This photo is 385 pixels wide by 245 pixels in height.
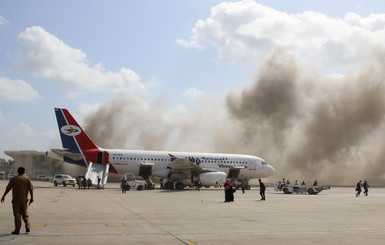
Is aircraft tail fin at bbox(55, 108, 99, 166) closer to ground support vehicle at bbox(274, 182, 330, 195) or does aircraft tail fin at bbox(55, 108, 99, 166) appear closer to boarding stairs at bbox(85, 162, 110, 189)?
boarding stairs at bbox(85, 162, 110, 189)

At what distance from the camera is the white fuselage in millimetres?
41500

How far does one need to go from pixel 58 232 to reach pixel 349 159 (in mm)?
64967

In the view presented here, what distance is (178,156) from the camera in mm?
43344

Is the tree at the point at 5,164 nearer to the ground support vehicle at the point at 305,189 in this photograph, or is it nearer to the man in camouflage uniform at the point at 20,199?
the ground support vehicle at the point at 305,189

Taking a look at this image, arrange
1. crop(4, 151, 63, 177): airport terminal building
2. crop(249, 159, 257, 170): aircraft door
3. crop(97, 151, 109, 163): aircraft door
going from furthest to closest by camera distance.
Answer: crop(4, 151, 63, 177): airport terminal building, crop(249, 159, 257, 170): aircraft door, crop(97, 151, 109, 163): aircraft door

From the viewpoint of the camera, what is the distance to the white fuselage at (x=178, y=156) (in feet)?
136

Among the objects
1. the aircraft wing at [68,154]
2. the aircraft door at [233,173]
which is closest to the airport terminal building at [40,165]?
the aircraft wing at [68,154]

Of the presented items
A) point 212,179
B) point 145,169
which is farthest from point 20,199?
point 145,169

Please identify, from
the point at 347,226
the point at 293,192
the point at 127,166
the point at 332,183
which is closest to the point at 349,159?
the point at 332,183

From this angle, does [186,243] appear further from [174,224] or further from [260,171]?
[260,171]

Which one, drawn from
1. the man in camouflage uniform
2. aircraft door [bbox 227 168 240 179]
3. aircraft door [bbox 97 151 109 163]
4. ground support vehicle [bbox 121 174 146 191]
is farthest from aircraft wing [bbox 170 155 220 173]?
the man in camouflage uniform

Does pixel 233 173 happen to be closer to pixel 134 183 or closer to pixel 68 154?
pixel 134 183

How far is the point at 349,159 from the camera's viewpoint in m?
68.4

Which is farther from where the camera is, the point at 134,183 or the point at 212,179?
the point at 212,179
